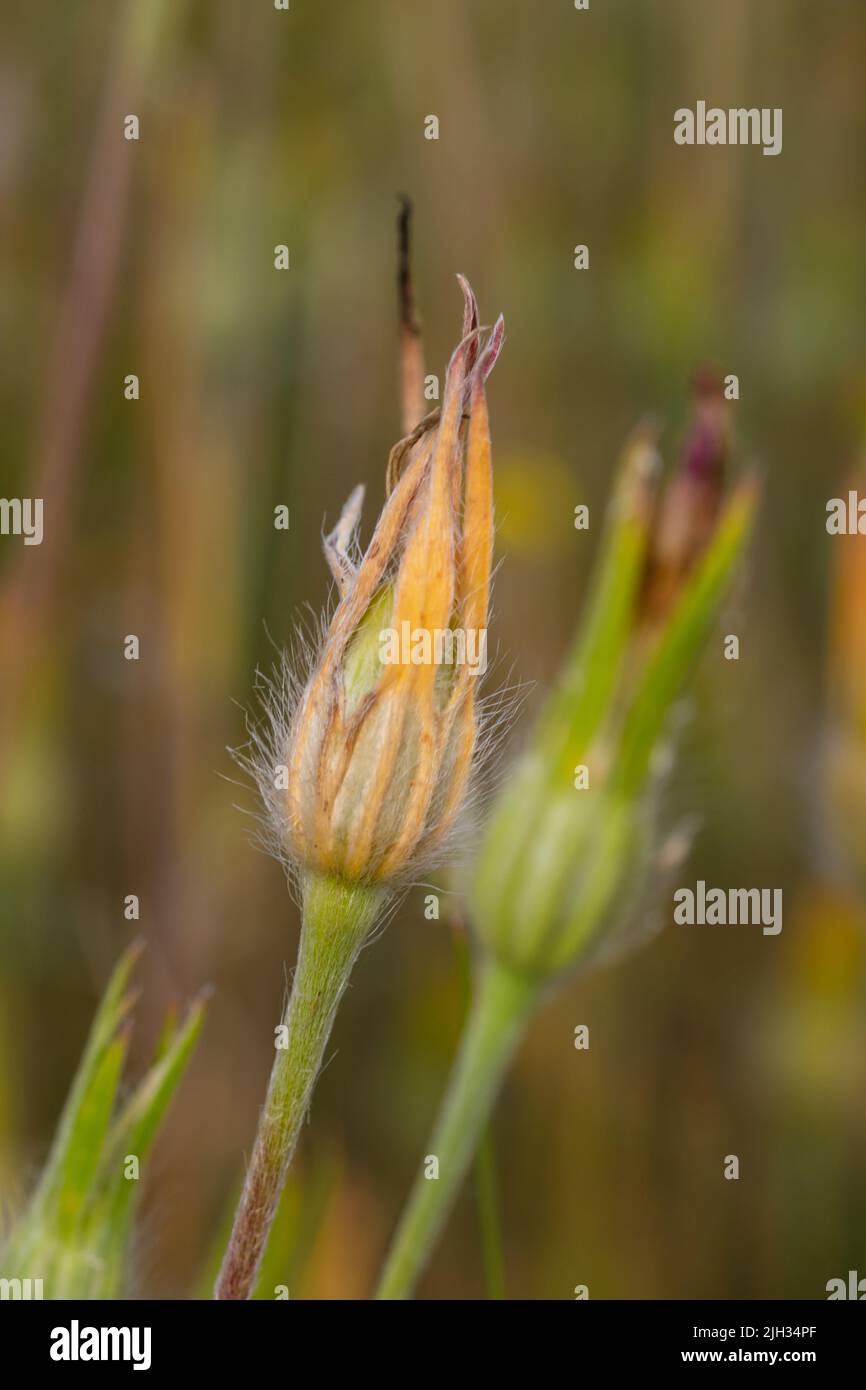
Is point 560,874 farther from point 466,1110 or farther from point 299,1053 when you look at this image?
point 299,1053

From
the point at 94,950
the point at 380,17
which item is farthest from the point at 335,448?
the point at 94,950

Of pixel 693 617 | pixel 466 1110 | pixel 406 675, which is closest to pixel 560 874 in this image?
pixel 466 1110

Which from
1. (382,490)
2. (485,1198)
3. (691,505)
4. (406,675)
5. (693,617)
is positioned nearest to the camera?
(406,675)

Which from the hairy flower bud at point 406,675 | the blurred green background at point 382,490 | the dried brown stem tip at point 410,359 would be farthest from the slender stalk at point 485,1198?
the blurred green background at point 382,490

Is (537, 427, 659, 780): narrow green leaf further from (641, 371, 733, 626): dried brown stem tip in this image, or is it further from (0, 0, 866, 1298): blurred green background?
(0, 0, 866, 1298): blurred green background

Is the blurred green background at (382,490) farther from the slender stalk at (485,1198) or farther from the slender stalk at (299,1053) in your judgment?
the slender stalk at (299,1053)

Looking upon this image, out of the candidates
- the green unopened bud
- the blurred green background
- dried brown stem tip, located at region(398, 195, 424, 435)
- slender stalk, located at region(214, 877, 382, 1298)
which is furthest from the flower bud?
the blurred green background
